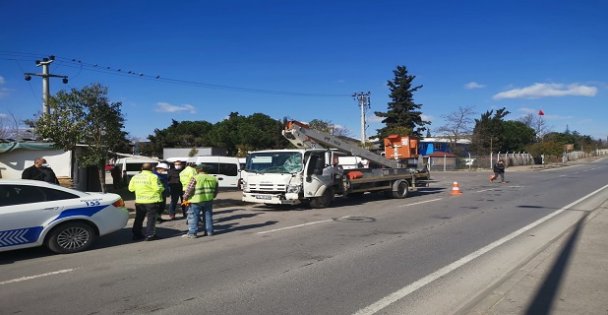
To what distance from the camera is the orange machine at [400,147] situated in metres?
19.7

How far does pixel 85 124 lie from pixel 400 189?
1149 cm

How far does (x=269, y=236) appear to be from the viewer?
9711mm

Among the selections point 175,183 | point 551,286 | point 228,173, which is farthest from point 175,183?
point 228,173

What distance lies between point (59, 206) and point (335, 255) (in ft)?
15.7

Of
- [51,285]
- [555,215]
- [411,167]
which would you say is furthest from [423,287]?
[411,167]

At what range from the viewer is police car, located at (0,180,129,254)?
7.52 meters

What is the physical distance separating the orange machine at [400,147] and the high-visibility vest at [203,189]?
37.5 ft

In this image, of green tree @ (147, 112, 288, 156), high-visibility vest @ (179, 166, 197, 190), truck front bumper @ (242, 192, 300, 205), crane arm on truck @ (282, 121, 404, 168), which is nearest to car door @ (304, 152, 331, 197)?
truck front bumper @ (242, 192, 300, 205)

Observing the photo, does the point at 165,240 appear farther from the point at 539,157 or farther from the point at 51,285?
the point at 539,157

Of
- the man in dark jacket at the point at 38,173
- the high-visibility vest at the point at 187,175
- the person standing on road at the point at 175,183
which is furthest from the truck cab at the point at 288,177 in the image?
the man in dark jacket at the point at 38,173

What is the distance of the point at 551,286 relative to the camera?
5.70 meters

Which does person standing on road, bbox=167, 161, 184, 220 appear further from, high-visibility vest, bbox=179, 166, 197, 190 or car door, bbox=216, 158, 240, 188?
car door, bbox=216, 158, 240, 188

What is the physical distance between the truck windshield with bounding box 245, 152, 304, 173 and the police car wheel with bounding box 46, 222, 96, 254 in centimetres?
693

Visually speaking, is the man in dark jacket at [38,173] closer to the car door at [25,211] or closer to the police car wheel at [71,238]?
the car door at [25,211]
